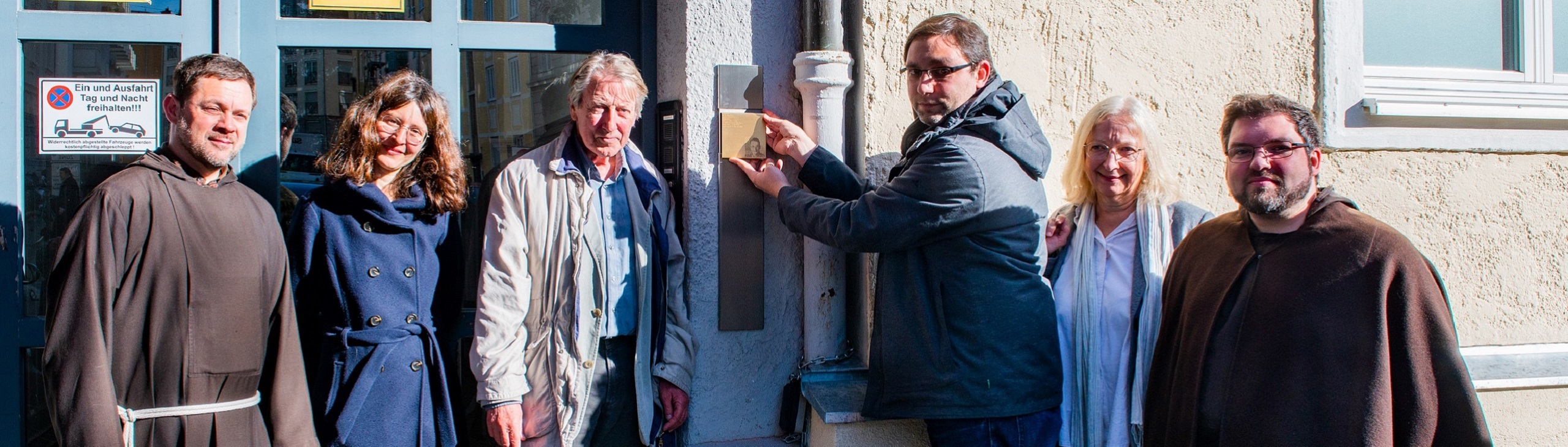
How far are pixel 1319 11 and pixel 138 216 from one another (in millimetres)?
3687

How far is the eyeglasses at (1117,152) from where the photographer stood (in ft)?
8.48

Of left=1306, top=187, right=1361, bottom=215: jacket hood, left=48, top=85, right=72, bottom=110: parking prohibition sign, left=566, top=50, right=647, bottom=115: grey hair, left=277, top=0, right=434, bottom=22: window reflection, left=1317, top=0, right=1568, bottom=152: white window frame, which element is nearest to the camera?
left=1306, top=187, right=1361, bottom=215: jacket hood

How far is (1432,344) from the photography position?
6.85 feet

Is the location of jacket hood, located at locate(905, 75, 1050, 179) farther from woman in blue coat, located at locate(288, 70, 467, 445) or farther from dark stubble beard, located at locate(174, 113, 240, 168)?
dark stubble beard, located at locate(174, 113, 240, 168)

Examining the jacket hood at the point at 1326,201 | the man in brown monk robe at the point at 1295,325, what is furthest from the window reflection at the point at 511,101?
the jacket hood at the point at 1326,201

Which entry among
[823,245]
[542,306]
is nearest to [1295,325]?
[823,245]

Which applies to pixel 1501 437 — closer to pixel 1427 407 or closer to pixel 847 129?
pixel 1427 407

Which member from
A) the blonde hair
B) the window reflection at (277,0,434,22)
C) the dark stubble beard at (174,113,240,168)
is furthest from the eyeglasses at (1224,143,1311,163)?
the dark stubble beard at (174,113,240,168)

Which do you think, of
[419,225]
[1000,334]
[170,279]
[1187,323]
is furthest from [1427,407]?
[170,279]

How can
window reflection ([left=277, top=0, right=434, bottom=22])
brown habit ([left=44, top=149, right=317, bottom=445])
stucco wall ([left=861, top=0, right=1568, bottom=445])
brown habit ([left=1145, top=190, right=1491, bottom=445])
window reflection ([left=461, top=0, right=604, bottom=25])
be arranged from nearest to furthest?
brown habit ([left=44, top=149, right=317, bottom=445]) → brown habit ([left=1145, top=190, right=1491, bottom=445]) → window reflection ([left=277, top=0, right=434, bottom=22]) → window reflection ([left=461, top=0, right=604, bottom=25]) → stucco wall ([left=861, top=0, right=1568, bottom=445])

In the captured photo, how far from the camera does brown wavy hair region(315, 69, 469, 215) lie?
241 centimetres

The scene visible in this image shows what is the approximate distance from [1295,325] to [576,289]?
1787 millimetres

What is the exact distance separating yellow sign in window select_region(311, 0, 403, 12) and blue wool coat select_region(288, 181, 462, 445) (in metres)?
0.70

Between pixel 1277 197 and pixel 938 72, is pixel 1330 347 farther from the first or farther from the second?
pixel 938 72
